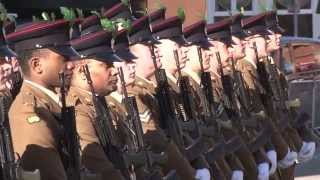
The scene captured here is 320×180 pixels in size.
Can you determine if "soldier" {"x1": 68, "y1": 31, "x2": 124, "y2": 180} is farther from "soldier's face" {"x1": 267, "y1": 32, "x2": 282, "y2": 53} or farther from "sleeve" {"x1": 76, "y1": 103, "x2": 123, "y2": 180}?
"soldier's face" {"x1": 267, "y1": 32, "x2": 282, "y2": 53}

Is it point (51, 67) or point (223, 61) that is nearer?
point (51, 67)

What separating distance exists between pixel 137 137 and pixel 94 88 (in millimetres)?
446

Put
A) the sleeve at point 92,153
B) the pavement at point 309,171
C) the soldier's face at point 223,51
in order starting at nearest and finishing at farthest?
the sleeve at point 92,153
the soldier's face at point 223,51
the pavement at point 309,171

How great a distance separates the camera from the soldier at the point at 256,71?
7.41 meters

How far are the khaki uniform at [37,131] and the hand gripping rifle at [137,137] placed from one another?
0.74 meters

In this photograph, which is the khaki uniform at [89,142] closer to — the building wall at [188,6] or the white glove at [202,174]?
the white glove at [202,174]

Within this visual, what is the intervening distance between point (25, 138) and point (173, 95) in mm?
1854

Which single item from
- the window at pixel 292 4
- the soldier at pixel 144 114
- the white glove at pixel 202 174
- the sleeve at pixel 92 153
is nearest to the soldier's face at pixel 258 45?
the white glove at pixel 202 174

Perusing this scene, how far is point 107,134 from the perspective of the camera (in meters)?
4.72

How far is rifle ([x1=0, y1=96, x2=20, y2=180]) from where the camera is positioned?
390cm

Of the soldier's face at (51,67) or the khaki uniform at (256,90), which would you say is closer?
the soldier's face at (51,67)

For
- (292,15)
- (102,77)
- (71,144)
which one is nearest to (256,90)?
(102,77)

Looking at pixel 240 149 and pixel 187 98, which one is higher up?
pixel 187 98

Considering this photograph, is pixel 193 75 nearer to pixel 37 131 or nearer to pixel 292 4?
pixel 37 131
